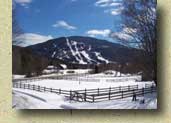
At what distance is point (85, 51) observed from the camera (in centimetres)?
228

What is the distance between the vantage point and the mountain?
2268mm

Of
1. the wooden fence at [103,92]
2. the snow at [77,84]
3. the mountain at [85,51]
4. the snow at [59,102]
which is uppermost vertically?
the mountain at [85,51]

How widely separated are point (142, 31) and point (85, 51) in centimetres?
34

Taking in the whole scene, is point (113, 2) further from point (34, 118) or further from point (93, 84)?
point (34, 118)

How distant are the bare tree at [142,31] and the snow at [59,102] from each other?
153 millimetres

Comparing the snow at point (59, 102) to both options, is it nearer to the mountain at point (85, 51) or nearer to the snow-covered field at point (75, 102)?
the snow-covered field at point (75, 102)

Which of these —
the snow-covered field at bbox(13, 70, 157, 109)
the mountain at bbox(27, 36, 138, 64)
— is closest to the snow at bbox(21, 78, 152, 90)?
the snow-covered field at bbox(13, 70, 157, 109)

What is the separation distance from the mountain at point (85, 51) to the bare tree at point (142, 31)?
0.16ft

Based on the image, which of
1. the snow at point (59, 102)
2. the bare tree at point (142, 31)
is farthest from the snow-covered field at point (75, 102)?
the bare tree at point (142, 31)

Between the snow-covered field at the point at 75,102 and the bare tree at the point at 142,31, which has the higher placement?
the bare tree at the point at 142,31

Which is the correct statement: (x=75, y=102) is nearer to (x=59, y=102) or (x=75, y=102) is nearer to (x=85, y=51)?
(x=59, y=102)

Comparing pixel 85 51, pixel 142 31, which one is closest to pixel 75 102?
pixel 85 51

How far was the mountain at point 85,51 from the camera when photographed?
7.44ft

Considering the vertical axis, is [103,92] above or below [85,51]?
below
